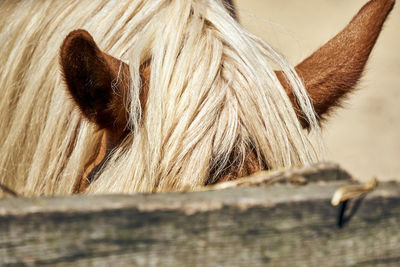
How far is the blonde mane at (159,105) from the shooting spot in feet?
2.74

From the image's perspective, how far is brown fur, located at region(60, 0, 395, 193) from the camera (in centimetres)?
77

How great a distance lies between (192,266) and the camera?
435mm

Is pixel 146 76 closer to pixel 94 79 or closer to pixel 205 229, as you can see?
pixel 94 79

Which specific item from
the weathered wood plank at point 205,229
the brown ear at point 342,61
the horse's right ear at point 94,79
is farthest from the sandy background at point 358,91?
the weathered wood plank at point 205,229

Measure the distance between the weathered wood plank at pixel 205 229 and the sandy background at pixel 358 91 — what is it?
2.15 meters

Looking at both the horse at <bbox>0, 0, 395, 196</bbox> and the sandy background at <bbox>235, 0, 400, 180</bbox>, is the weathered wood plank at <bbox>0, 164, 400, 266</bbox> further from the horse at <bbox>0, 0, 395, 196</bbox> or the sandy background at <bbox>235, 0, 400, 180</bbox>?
the sandy background at <bbox>235, 0, 400, 180</bbox>

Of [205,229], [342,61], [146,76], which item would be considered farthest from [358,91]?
[205,229]

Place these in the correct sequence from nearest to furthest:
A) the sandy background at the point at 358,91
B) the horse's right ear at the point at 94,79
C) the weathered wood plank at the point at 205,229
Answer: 1. the weathered wood plank at the point at 205,229
2. the horse's right ear at the point at 94,79
3. the sandy background at the point at 358,91

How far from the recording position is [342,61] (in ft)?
3.33

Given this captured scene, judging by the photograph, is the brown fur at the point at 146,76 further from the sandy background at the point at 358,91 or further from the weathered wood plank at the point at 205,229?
the sandy background at the point at 358,91

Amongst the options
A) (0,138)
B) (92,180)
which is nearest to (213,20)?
(92,180)

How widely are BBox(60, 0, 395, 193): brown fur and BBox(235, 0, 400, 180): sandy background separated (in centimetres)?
152

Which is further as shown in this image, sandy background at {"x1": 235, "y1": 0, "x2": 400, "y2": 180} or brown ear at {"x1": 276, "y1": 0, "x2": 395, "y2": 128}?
sandy background at {"x1": 235, "y1": 0, "x2": 400, "y2": 180}

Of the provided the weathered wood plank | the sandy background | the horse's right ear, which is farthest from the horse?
the sandy background
